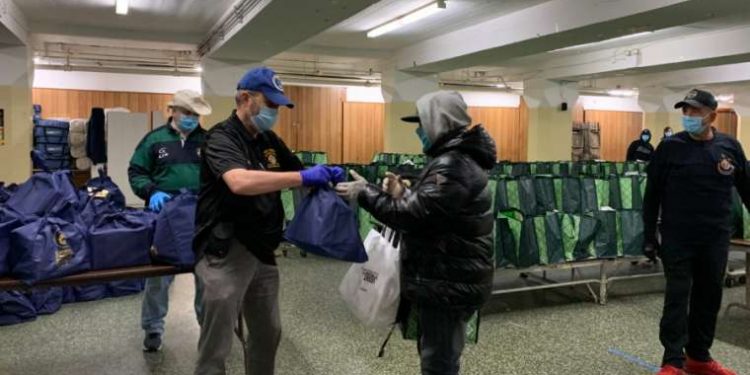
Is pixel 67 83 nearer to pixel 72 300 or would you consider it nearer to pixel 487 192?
pixel 72 300

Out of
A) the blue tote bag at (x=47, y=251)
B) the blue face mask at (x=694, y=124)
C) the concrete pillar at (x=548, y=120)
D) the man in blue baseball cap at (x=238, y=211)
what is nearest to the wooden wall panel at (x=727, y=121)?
the concrete pillar at (x=548, y=120)

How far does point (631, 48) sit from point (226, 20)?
23.3 feet

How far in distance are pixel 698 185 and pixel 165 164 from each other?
9.45ft

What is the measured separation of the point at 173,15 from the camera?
28.5 feet

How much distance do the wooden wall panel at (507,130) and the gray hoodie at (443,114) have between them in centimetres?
1447

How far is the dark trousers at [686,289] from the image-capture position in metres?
2.99

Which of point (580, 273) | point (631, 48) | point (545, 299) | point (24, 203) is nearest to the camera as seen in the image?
point (24, 203)

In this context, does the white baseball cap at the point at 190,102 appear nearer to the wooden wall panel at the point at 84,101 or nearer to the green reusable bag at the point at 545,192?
the green reusable bag at the point at 545,192

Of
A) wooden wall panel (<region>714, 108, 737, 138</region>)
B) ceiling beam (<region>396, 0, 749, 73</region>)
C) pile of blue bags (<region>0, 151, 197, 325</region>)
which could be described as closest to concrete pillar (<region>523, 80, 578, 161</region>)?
ceiling beam (<region>396, 0, 749, 73</region>)

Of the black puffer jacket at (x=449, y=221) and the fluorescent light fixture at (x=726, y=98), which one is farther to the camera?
the fluorescent light fixture at (x=726, y=98)

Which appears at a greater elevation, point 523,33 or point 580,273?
point 523,33

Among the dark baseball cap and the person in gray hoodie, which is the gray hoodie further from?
the dark baseball cap

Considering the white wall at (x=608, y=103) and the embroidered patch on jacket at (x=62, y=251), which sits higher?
the white wall at (x=608, y=103)

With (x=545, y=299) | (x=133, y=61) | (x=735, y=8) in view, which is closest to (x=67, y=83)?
(x=133, y=61)
